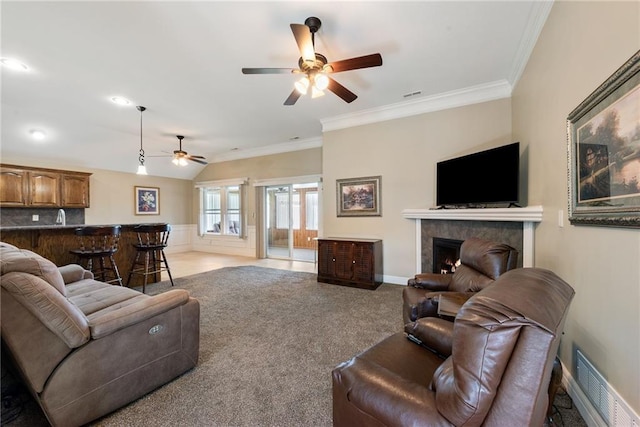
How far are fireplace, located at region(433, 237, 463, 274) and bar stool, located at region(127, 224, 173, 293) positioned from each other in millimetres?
4146

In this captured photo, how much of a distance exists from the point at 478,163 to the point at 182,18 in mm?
3424

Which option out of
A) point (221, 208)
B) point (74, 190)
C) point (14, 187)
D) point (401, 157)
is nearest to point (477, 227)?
point (401, 157)

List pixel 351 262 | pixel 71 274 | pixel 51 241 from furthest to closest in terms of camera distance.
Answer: pixel 351 262 → pixel 51 241 → pixel 71 274

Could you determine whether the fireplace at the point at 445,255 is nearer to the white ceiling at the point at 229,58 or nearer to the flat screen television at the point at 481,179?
the flat screen television at the point at 481,179

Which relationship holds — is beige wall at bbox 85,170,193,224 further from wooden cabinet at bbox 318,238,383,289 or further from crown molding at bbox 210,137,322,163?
wooden cabinet at bbox 318,238,383,289

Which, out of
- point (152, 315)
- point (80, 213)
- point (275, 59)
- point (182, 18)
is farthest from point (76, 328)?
point (80, 213)

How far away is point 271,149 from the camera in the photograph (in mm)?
6629

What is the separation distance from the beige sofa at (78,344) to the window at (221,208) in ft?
18.4

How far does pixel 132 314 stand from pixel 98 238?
2822mm

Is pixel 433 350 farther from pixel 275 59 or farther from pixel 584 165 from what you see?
pixel 275 59

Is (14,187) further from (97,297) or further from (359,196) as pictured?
(359,196)

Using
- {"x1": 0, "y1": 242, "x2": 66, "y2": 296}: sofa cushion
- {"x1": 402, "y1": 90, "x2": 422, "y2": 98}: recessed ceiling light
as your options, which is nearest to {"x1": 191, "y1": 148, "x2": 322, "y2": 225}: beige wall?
{"x1": 402, "y1": 90, "x2": 422, "y2": 98}: recessed ceiling light

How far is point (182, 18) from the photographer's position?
226cm

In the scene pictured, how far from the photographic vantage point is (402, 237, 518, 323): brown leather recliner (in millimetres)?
1996
